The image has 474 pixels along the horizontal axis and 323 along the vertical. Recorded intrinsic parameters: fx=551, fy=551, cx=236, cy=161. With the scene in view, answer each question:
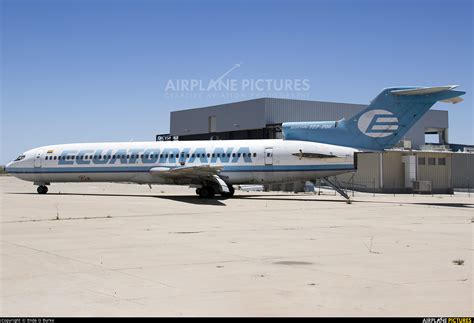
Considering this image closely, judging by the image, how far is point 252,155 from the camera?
102ft

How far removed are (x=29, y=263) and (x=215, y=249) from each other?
11.6ft

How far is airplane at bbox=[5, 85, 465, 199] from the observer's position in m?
28.5

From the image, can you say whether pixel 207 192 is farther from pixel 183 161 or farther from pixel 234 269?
pixel 234 269

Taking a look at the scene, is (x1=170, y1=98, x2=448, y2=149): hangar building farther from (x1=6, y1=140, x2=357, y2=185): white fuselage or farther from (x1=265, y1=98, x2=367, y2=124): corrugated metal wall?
(x1=6, y1=140, x2=357, y2=185): white fuselage

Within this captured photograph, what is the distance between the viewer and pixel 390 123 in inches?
1124

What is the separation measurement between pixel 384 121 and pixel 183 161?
38.6 feet

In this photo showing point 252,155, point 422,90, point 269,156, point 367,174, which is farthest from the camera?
point 367,174

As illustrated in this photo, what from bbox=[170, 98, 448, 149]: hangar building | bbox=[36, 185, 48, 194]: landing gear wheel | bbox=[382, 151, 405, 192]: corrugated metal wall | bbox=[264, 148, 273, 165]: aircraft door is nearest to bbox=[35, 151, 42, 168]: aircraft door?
bbox=[36, 185, 48, 194]: landing gear wheel

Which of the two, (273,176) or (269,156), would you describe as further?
(273,176)

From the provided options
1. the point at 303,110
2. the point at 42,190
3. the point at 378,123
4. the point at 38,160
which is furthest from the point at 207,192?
the point at 303,110

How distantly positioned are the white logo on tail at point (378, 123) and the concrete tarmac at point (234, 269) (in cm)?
1261

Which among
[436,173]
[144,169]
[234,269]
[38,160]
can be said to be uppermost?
[38,160]

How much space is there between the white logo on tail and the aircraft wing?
792cm

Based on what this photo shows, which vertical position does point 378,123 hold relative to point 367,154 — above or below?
above
